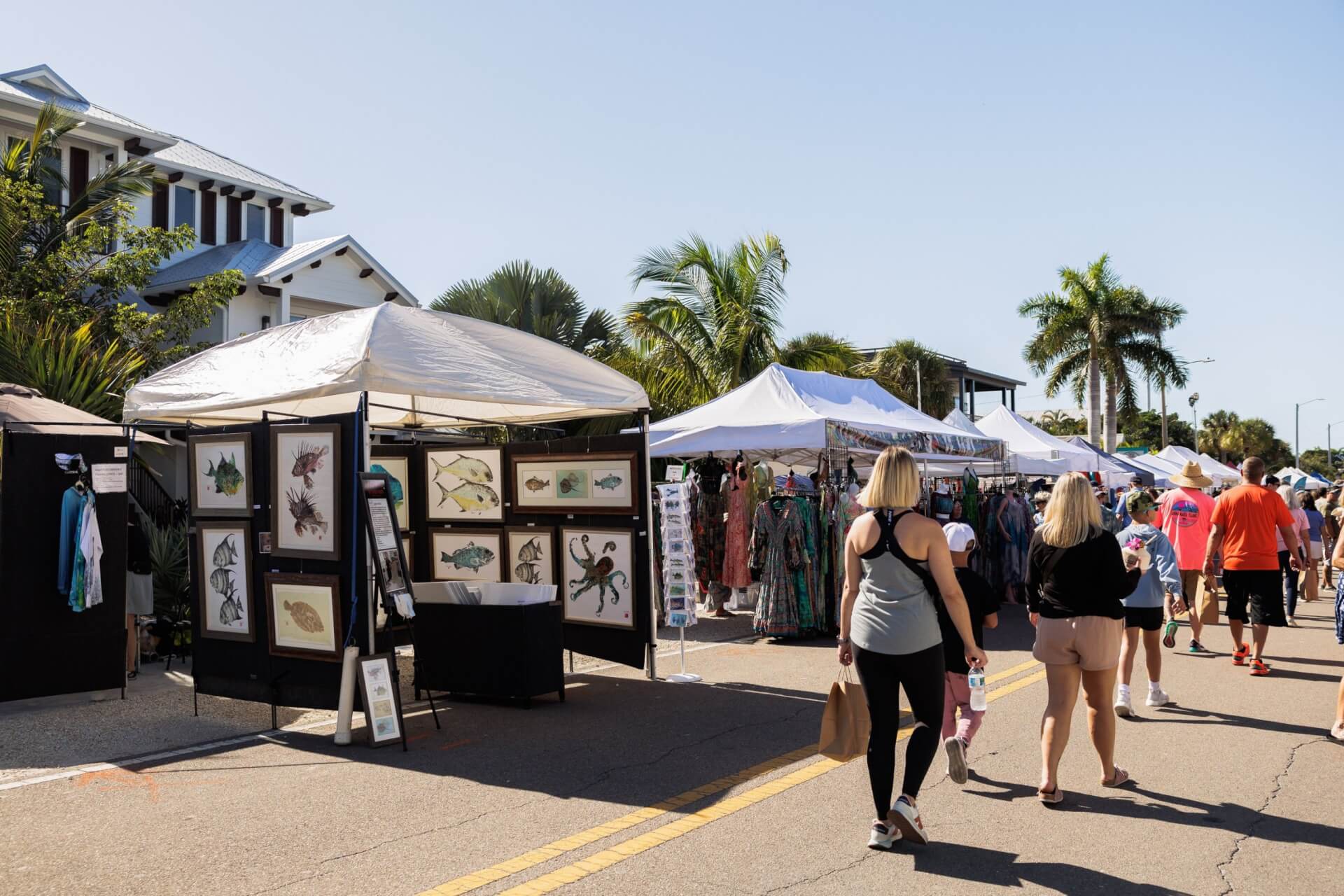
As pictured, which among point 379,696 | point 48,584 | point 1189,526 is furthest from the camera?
point 1189,526

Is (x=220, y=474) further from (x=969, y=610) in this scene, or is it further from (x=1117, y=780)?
(x=1117, y=780)

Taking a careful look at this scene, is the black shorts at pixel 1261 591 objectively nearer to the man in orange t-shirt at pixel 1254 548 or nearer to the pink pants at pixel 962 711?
the man in orange t-shirt at pixel 1254 548

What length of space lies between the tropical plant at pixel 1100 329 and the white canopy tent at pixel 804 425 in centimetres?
2601

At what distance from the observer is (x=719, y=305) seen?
23844 mm

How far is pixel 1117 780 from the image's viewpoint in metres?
6.19

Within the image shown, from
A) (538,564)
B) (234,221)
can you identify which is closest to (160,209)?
(234,221)

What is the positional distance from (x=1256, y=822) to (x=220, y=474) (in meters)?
7.60

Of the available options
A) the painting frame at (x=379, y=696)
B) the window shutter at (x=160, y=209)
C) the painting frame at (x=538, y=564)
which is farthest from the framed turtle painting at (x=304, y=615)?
the window shutter at (x=160, y=209)

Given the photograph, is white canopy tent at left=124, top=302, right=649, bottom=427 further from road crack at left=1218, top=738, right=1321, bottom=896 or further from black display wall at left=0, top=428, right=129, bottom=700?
road crack at left=1218, top=738, right=1321, bottom=896

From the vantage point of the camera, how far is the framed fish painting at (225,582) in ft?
27.9

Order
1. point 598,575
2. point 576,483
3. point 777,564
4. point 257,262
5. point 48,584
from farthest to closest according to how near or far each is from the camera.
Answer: point 257,262
point 777,564
point 576,483
point 598,575
point 48,584

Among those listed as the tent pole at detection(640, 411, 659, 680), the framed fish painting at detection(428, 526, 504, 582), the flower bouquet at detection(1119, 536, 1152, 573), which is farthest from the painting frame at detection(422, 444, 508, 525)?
the flower bouquet at detection(1119, 536, 1152, 573)

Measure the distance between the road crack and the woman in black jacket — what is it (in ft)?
2.65

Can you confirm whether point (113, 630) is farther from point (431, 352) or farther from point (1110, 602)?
point (1110, 602)
